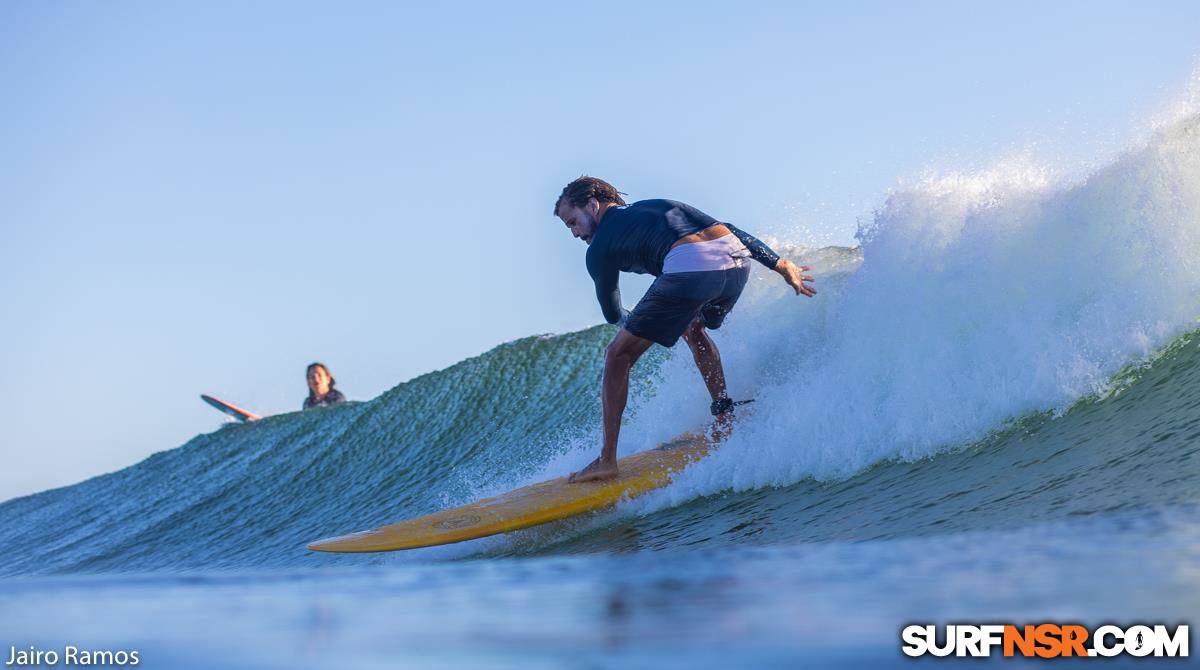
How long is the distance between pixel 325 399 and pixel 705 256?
30.7ft

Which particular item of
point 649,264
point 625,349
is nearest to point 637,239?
point 649,264

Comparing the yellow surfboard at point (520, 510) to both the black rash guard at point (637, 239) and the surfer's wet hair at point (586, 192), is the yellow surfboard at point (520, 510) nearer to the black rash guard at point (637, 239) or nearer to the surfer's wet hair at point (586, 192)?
the black rash guard at point (637, 239)

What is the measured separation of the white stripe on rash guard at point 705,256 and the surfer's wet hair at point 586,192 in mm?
502

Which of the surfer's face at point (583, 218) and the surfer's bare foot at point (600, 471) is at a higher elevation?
the surfer's face at point (583, 218)

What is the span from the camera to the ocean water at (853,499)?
209cm

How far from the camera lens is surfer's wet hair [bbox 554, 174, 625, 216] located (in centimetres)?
562

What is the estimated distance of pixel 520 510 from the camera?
5438mm

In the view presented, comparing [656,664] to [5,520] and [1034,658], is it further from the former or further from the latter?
[5,520]

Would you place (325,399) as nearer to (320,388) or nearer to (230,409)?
(320,388)

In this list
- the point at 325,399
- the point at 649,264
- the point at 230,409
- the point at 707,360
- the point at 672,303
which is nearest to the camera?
the point at 672,303

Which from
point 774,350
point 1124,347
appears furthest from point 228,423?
point 1124,347

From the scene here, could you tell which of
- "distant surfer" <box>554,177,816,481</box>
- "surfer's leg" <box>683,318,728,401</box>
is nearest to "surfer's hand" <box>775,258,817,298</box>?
"distant surfer" <box>554,177,816,481</box>

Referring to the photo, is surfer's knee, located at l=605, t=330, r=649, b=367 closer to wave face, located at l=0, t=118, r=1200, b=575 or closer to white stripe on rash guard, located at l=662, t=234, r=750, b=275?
white stripe on rash guard, located at l=662, t=234, r=750, b=275

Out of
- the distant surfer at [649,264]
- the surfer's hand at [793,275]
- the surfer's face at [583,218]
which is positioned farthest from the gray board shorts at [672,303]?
the surfer's face at [583,218]
